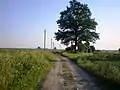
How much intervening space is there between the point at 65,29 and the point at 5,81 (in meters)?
61.5

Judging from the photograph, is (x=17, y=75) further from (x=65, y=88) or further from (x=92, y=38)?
(x=92, y=38)

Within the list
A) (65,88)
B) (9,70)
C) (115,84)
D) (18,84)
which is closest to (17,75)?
(9,70)

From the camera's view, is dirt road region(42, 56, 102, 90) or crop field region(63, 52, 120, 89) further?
crop field region(63, 52, 120, 89)

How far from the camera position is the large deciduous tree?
235ft

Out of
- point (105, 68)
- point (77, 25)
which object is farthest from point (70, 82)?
→ point (77, 25)

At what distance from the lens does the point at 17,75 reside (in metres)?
16.8

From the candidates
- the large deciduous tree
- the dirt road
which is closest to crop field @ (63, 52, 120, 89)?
the dirt road

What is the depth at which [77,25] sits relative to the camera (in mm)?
72312

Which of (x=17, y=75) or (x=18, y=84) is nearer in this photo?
(x=18, y=84)

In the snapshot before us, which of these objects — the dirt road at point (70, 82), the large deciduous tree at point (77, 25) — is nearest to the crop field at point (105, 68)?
the dirt road at point (70, 82)

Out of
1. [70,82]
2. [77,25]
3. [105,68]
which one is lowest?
[70,82]

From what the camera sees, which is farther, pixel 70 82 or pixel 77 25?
pixel 77 25

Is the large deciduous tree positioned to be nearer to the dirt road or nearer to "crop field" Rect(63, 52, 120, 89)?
"crop field" Rect(63, 52, 120, 89)

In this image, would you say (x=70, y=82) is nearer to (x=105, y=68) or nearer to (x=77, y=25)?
(x=105, y=68)
